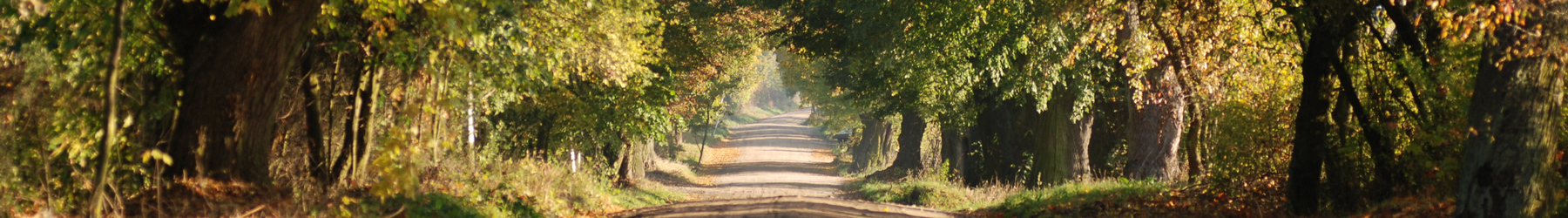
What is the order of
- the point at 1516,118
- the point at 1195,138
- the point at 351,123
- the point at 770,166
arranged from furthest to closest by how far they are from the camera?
the point at 770,166 < the point at 1195,138 < the point at 351,123 < the point at 1516,118

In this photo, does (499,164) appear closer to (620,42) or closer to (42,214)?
(620,42)

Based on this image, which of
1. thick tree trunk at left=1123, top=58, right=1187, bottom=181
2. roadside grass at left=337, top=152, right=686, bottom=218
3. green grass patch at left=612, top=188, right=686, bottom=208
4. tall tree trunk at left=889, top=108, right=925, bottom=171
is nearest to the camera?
roadside grass at left=337, top=152, right=686, bottom=218

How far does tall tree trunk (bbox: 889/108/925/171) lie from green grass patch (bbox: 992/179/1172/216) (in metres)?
15.9

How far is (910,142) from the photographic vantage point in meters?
33.2

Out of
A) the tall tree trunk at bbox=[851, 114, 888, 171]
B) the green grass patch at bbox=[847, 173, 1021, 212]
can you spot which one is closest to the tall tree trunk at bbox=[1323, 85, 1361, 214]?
the green grass patch at bbox=[847, 173, 1021, 212]

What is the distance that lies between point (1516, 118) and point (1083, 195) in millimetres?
7668

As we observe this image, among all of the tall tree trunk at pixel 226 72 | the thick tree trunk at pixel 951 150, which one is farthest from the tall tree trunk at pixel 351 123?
the thick tree trunk at pixel 951 150

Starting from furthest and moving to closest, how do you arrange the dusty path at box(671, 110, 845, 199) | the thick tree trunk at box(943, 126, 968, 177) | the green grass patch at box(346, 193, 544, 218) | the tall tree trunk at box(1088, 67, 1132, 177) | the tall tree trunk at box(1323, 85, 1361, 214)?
the dusty path at box(671, 110, 845, 199) < the thick tree trunk at box(943, 126, 968, 177) < the tall tree trunk at box(1088, 67, 1132, 177) < the green grass patch at box(346, 193, 544, 218) < the tall tree trunk at box(1323, 85, 1361, 214)

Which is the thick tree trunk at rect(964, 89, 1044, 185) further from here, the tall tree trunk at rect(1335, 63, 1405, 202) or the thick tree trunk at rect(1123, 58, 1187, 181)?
the tall tree trunk at rect(1335, 63, 1405, 202)

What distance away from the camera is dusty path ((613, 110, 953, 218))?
13.6 metres

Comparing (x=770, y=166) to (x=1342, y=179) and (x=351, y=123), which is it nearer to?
(x=351, y=123)

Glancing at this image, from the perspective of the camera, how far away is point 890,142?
136 ft

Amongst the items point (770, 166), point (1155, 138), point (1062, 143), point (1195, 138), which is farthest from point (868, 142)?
point (1195, 138)

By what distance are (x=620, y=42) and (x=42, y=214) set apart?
7.43 m
